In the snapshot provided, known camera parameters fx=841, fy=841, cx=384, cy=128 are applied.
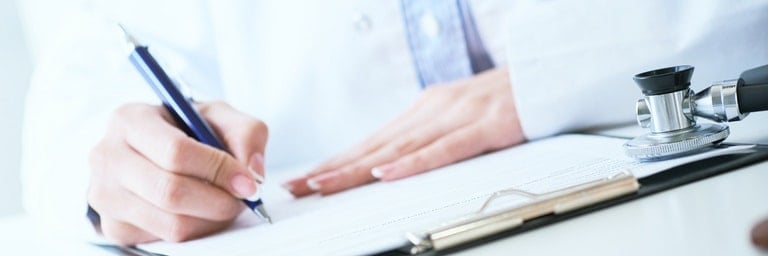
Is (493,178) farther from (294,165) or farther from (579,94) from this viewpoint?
(294,165)

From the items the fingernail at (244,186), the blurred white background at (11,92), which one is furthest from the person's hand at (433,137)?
the blurred white background at (11,92)

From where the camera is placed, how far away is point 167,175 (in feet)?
1.86

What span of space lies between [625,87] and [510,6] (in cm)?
23

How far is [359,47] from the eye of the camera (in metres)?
0.88

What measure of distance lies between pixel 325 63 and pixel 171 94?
30 cm

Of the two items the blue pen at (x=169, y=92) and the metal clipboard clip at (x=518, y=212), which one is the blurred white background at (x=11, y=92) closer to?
the blue pen at (x=169, y=92)

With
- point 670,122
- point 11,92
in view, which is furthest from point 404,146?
point 11,92

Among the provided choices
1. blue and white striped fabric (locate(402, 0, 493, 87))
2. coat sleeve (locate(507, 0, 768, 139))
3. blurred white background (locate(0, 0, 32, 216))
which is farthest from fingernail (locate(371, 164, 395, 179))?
blurred white background (locate(0, 0, 32, 216))

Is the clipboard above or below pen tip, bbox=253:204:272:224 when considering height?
below

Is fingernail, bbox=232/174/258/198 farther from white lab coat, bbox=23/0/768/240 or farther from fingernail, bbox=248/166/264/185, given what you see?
white lab coat, bbox=23/0/768/240

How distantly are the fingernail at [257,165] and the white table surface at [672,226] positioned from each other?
0.83ft

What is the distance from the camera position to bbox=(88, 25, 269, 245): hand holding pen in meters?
0.56

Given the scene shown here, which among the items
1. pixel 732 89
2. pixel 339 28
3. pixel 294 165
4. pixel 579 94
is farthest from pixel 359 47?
pixel 732 89

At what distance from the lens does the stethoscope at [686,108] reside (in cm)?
45
